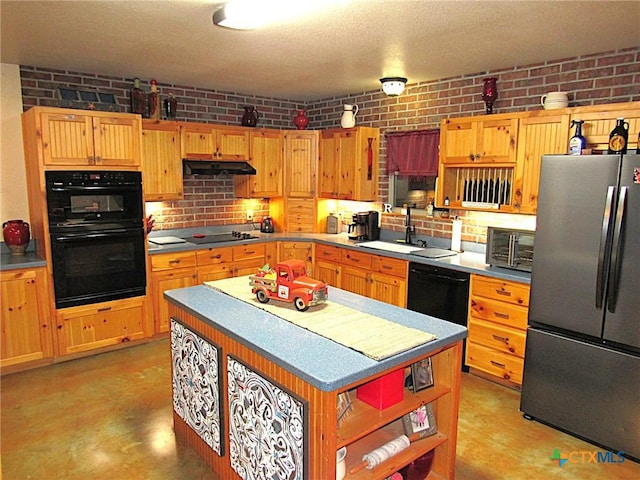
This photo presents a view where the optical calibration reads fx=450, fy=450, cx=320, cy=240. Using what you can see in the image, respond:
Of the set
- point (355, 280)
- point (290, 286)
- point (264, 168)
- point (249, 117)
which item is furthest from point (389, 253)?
point (249, 117)

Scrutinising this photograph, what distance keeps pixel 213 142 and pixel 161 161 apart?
0.59m

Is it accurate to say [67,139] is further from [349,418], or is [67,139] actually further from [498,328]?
[498,328]

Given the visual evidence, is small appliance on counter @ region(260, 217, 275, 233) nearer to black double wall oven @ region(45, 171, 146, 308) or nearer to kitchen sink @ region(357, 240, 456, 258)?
kitchen sink @ region(357, 240, 456, 258)

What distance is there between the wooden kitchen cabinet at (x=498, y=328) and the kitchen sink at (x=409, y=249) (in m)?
0.55

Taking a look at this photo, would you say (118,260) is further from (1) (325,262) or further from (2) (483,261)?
(2) (483,261)

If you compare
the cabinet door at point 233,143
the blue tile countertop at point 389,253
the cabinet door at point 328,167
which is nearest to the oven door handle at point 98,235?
the blue tile countertop at point 389,253

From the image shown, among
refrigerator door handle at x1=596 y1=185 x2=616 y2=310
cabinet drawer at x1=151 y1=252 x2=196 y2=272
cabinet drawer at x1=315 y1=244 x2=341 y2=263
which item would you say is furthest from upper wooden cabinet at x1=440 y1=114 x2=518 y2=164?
cabinet drawer at x1=151 y1=252 x2=196 y2=272

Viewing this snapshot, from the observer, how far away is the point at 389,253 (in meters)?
4.18

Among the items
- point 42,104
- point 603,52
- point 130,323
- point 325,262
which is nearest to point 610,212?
point 603,52

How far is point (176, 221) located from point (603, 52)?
163 inches

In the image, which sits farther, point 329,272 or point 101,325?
point 329,272

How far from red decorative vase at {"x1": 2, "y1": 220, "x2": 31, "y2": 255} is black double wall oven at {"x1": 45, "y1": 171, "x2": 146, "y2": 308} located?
0.44 metres

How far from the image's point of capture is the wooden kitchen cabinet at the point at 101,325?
3.79 metres

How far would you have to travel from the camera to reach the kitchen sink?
405 cm
